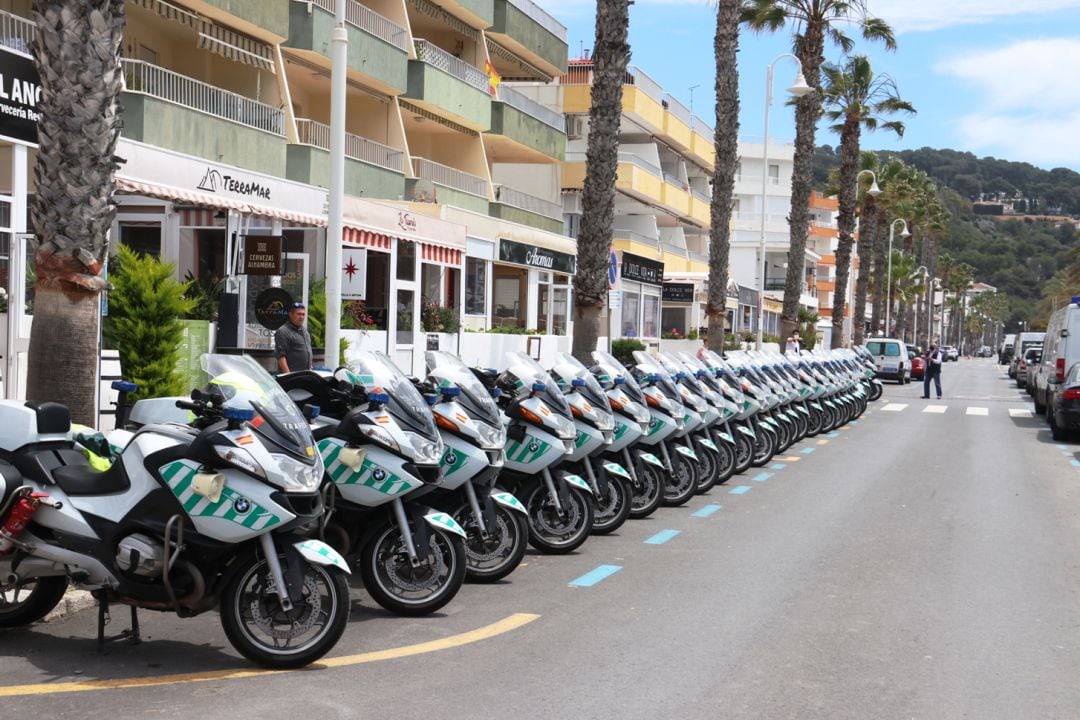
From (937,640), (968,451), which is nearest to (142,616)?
(937,640)

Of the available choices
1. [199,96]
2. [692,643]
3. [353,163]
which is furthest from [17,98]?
[353,163]

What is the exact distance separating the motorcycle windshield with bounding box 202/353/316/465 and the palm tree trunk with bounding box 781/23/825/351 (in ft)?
108

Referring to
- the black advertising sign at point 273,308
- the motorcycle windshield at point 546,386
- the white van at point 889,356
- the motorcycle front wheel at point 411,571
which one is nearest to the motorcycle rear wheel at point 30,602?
the motorcycle front wheel at point 411,571

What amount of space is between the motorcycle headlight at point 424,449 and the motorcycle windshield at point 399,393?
4 cm

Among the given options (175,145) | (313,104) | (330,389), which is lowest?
(330,389)

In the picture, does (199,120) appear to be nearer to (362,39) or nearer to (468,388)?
(362,39)

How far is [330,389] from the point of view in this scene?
7.77 m

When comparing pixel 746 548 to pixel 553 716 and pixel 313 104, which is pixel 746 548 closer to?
pixel 553 716

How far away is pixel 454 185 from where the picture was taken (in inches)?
1430

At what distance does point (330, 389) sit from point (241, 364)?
159cm

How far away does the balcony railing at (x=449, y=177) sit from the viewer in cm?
3431

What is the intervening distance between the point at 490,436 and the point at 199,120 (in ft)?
54.3

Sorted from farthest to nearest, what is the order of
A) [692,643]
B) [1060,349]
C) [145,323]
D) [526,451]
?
[1060,349]
[145,323]
[526,451]
[692,643]

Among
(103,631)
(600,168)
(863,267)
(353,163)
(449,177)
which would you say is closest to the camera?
(103,631)
